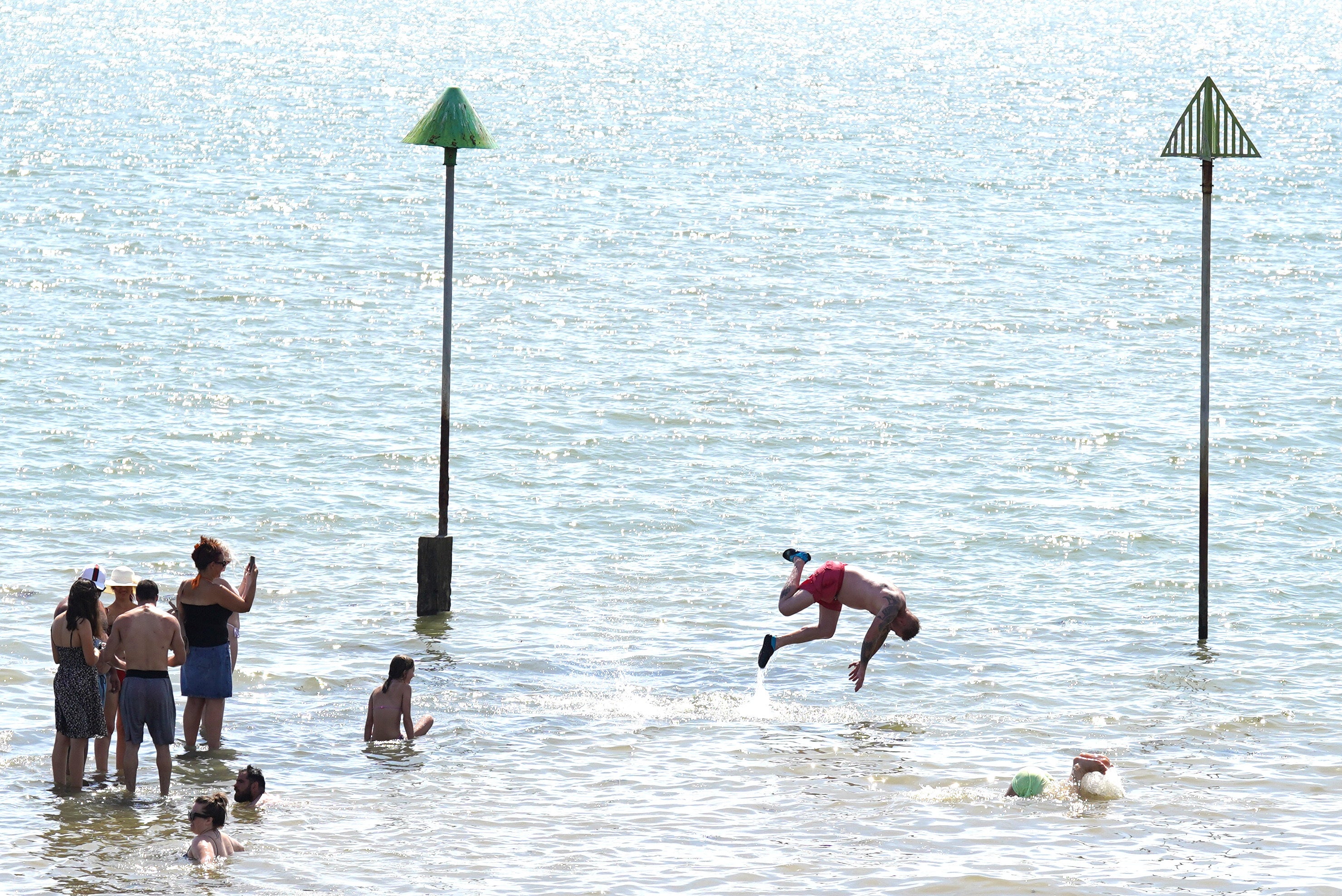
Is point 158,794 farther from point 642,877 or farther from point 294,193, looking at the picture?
point 294,193

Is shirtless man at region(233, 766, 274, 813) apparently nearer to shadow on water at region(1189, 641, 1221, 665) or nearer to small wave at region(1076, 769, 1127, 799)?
small wave at region(1076, 769, 1127, 799)

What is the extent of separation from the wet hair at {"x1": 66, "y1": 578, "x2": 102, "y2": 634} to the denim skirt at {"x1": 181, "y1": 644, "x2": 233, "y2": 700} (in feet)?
4.10

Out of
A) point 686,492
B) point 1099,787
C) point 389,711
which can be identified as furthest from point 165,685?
point 686,492

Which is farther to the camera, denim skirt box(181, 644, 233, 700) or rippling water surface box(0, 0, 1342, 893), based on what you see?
denim skirt box(181, 644, 233, 700)

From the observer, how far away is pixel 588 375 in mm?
33875

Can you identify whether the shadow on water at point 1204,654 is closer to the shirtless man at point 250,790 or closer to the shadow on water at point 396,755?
the shadow on water at point 396,755

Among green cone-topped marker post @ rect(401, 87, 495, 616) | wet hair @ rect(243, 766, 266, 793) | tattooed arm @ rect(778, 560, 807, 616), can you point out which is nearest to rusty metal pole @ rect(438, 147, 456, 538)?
green cone-topped marker post @ rect(401, 87, 495, 616)

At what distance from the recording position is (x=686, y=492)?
26.9 m

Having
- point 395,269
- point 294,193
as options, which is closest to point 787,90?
point 294,193

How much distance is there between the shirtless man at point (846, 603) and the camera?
17469 millimetres

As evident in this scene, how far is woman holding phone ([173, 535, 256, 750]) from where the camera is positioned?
14555 mm

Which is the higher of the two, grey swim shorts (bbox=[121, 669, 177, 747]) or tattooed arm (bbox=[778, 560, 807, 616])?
tattooed arm (bbox=[778, 560, 807, 616])

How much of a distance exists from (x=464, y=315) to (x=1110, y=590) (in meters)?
19.1

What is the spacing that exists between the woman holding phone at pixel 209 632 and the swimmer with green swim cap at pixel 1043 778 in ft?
20.4
